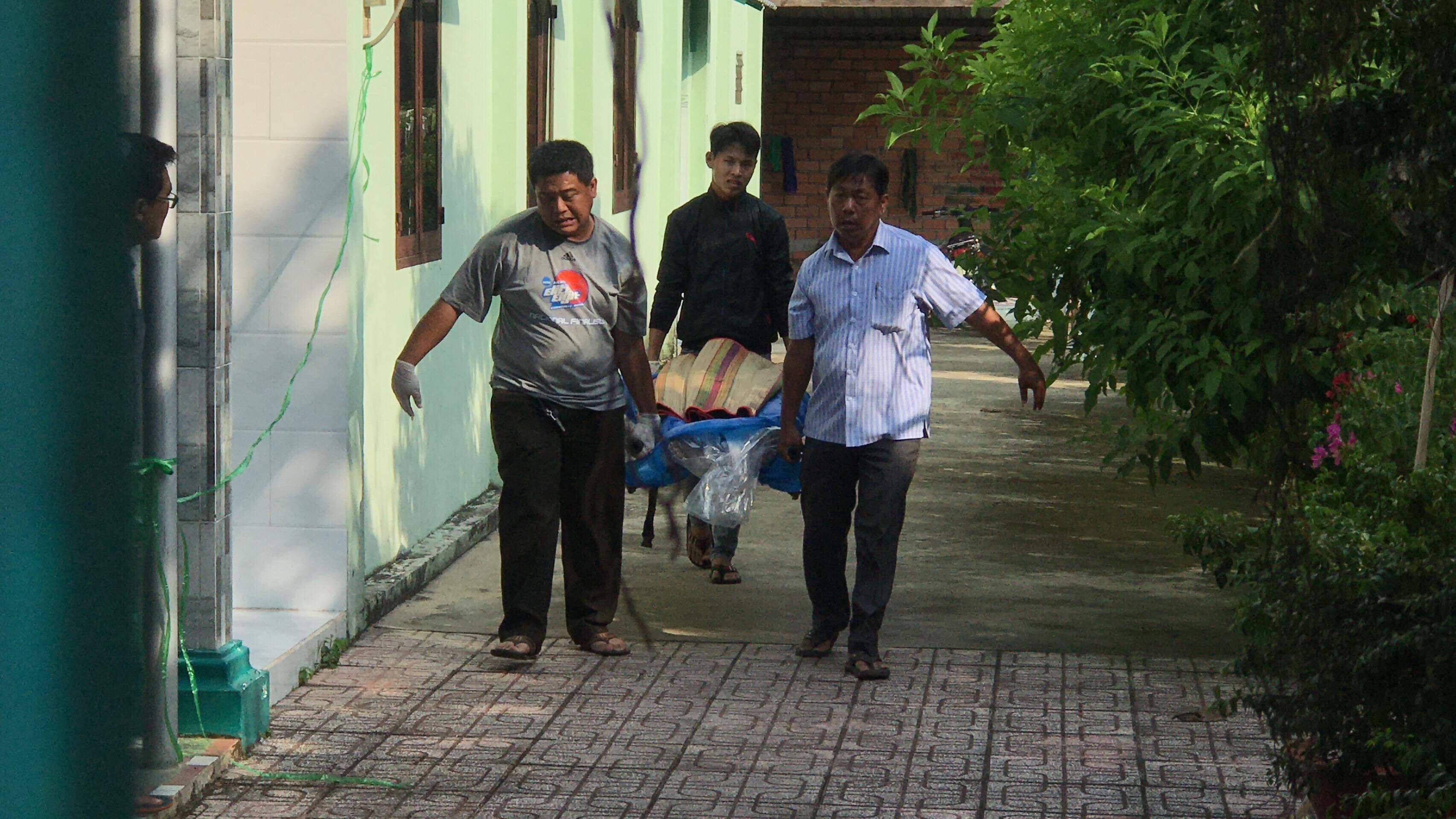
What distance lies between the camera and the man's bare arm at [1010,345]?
6332mm

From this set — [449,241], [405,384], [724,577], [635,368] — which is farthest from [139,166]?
[449,241]

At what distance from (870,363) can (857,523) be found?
23.4 inches

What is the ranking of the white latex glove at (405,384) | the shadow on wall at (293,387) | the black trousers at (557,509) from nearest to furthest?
1. the white latex glove at (405,384)
2. the black trousers at (557,509)
3. the shadow on wall at (293,387)

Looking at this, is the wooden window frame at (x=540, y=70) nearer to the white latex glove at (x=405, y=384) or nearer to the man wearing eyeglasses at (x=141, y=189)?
the white latex glove at (x=405, y=384)

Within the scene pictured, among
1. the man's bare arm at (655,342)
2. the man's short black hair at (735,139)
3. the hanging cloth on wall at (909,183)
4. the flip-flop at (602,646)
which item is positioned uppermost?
the hanging cloth on wall at (909,183)

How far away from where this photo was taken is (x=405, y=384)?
629 cm

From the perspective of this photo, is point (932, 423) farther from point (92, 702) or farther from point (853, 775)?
point (92, 702)

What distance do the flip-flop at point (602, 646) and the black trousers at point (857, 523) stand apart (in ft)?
2.46

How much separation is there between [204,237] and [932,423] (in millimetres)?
8941

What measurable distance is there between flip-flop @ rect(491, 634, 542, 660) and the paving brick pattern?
5 cm

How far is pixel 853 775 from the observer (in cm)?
532

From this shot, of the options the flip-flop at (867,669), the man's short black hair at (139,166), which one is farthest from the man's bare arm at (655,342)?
the man's short black hair at (139,166)

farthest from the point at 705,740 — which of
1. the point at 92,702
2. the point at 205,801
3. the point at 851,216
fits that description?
the point at 92,702

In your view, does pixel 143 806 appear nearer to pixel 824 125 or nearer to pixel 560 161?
pixel 560 161
